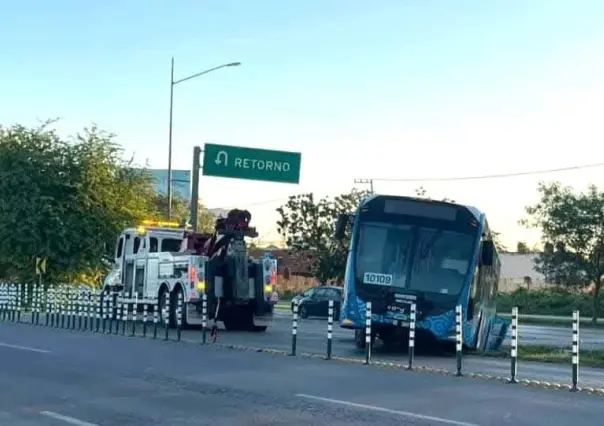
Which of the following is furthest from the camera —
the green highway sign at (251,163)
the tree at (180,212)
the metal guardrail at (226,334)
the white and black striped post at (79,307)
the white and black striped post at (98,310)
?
the tree at (180,212)

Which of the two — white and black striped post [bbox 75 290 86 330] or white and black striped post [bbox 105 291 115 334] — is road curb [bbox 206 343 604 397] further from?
white and black striped post [bbox 75 290 86 330]

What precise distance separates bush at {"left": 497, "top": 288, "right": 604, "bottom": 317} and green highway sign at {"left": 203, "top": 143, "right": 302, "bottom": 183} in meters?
23.5

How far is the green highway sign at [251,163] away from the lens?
113 ft

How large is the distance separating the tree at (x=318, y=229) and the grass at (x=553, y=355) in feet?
108

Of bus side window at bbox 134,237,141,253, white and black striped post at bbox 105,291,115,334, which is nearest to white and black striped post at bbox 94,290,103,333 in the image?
white and black striped post at bbox 105,291,115,334

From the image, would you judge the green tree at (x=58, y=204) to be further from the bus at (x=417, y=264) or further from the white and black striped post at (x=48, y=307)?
the bus at (x=417, y=264)

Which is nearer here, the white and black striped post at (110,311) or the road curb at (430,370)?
the road curb at (430,370)

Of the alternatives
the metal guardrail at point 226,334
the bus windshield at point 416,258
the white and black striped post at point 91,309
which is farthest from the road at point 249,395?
the white and black striped post at point 91,309

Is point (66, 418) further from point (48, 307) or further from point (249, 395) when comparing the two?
point (48, 307)

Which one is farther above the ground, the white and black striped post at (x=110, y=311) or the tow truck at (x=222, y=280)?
the tow truck at (x=222, y=280)

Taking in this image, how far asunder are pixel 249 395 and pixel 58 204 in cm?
3030

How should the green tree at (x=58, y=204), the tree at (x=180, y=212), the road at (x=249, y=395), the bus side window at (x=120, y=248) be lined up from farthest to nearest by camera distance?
the tree at (x=180, y=212), the green tree at (x=58, y=204), the bus side window at (x=120, y=248), the road at (x=249, y=395)

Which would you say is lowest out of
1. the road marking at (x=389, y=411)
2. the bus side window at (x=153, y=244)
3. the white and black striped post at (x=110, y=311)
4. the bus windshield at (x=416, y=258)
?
the road marking at (x=389, y=411)

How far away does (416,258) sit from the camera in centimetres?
2039
